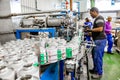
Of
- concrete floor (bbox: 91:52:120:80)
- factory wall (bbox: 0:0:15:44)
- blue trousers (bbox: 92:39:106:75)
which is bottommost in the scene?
concrete floor (bbox: 91:52:120:80)

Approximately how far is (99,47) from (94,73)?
0.63m

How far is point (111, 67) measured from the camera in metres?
3.89

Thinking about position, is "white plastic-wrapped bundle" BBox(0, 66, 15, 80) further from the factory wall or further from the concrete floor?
the concrete floor

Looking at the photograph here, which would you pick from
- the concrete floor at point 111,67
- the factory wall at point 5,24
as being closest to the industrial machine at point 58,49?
the factory wall at point 5,24

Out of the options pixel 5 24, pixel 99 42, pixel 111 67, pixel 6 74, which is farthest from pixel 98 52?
pixel 6 74

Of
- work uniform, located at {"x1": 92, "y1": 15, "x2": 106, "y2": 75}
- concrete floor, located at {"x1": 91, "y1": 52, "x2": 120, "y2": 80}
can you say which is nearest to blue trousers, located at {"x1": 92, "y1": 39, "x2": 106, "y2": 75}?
work uniform, located at {"x1": 92, "y1": 15, "x2": 106, "y2": 75}

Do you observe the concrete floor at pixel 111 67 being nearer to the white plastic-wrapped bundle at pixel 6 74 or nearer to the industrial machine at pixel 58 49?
the industrial machine at pixel 58 49

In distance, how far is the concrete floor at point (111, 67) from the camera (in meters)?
3.30

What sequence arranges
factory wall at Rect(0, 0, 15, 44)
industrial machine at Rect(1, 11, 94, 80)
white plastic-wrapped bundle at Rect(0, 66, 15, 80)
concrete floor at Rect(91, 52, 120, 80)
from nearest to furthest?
white plastic-wrapped bundle at Rect(0, 66, 15, 80) < industrial machine at Rect(1, 11, 94, 80) < factory wall at Rect(0, 0, 15, 44) < concrete floor at Rect(91, 52, 120, 80)

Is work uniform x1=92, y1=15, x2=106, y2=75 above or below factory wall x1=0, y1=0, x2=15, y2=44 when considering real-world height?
below

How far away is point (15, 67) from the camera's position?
37.9 inches

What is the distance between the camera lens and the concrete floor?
3.30 metres

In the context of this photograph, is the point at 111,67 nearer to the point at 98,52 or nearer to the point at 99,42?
the point at 98,52

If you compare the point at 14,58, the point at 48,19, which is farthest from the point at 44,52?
the point at 48,19
